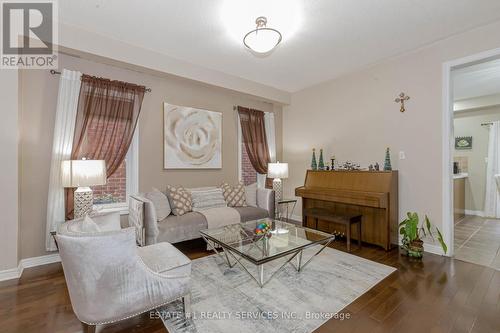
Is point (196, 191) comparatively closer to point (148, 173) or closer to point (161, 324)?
point (148, 173)

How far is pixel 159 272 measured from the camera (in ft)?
5.84

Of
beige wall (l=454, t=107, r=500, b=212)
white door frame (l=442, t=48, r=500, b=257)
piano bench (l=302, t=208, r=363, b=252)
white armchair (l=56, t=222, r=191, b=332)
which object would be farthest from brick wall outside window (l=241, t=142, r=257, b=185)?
beige wall (l=454, t=107, r=500, b=212)

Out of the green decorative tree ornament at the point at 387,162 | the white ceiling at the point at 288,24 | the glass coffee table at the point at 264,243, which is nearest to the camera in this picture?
the glass coffee table at the point at 264,243

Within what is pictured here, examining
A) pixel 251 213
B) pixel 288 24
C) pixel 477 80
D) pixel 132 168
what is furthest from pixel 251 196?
pixel 477 80

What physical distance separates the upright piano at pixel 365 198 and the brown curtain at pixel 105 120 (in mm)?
2954

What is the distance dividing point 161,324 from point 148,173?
2353 mm

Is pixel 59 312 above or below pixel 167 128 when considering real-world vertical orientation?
below

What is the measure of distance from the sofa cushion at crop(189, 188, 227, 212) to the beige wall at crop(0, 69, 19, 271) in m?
2.00

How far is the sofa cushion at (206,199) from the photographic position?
367 centimetres

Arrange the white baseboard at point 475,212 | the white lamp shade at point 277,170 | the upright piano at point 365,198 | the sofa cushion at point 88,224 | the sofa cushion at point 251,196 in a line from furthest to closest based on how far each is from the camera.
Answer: the white baseboard at point 475,212 → the white lamp shade at point 277,170 → the sofa cushion at point 251,196 → the upright piano at point 365,198 → the sofa cushion at point 88,224

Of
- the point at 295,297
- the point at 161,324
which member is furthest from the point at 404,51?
the point at 161,324

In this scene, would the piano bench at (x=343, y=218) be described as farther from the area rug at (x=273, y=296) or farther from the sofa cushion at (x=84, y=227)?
the sofa cushion at (x=84, y=227)

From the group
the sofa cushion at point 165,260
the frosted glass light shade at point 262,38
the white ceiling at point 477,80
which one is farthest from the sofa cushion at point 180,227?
the white ceiling at point 477,80

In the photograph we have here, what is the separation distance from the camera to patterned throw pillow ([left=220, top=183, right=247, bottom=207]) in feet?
Answer: 13.2
